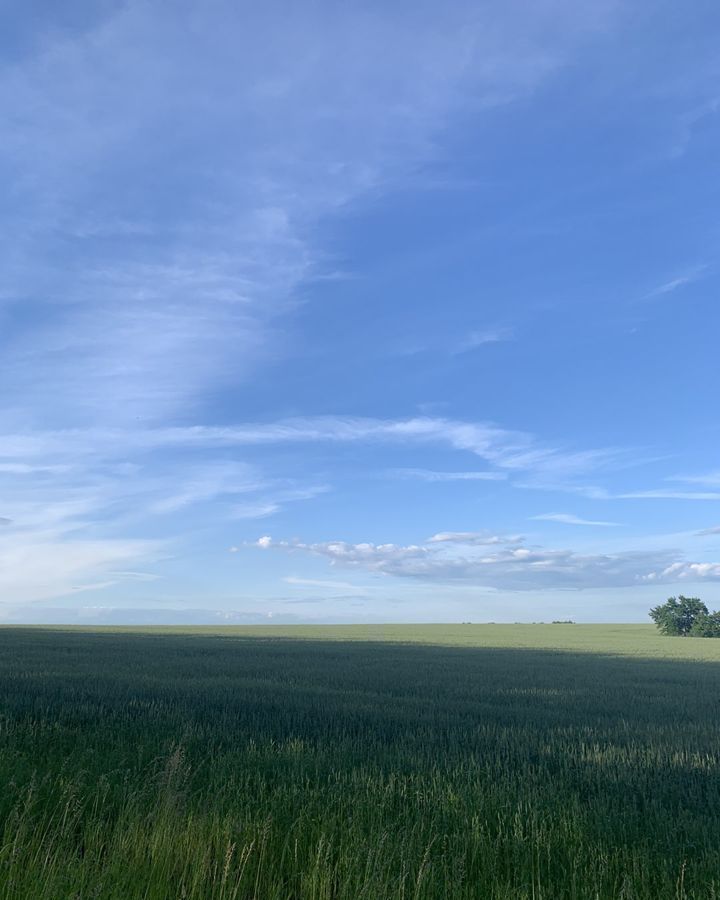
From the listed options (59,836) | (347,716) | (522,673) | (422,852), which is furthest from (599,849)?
(522,673)

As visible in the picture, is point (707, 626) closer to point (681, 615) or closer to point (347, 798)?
point (681, 615)

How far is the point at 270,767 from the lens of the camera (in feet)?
28.3

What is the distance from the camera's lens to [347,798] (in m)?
7.06

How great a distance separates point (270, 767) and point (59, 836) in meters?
3.12

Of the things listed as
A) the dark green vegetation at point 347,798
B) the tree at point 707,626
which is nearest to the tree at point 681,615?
the tree at point 707,626

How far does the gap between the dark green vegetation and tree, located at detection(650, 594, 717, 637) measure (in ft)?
329

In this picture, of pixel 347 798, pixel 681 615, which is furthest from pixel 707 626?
pixel 347 798

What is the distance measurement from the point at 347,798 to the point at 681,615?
114m

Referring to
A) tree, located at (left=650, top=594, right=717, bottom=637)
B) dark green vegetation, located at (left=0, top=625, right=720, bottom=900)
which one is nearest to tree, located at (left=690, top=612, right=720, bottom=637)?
tree, located at (left=650, top=594, right=717, bottom=637)

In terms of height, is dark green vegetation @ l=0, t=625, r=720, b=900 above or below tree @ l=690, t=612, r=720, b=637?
above

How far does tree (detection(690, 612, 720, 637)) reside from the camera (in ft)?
327

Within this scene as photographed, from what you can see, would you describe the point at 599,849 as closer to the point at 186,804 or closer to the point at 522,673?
the point at 186,804

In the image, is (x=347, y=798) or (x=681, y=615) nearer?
(x=347, y=798)

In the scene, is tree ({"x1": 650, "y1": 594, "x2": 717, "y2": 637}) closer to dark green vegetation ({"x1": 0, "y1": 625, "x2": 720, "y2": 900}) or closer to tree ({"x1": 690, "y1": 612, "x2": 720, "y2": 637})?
tree ({"x1": 690, "y1": 612, "x2": 720, "y2": 637})
